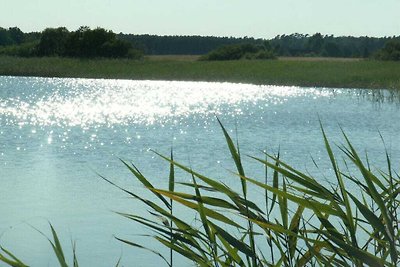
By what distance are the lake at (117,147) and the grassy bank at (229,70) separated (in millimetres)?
4424

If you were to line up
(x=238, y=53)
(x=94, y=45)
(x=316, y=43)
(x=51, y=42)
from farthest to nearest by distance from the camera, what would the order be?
(x=316, y=43)
(x=238, y=53)
(x=51, y=42)
(x=94, y=45)

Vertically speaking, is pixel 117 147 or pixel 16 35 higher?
pixel 16 35

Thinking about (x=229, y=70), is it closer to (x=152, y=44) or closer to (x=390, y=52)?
(x=390, y=52)

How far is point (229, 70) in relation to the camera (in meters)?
47.0

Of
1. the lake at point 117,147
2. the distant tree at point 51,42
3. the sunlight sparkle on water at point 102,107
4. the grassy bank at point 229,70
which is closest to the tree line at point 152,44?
the distant tree at point 51,42

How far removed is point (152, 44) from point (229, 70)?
46.3 m

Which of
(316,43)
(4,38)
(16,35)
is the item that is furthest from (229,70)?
(316,43)

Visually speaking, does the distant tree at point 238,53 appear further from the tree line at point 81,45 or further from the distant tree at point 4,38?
the distant tree at point 4,38

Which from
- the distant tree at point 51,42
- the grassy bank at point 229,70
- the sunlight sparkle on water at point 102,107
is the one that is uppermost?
the distant tree at point 51,42

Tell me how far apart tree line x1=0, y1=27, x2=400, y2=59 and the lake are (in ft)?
66.3

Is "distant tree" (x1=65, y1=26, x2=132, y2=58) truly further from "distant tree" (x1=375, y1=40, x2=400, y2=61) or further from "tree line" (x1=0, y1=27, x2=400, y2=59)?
"distant tree" (x1=375, y1=40, x2=400, y2=61)

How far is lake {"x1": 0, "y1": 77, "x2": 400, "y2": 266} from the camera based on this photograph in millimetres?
7938

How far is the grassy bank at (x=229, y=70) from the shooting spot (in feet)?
131

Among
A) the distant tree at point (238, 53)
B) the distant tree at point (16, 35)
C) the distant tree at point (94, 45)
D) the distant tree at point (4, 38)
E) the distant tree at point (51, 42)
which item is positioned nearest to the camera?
the distant tree at point (94, 45)
